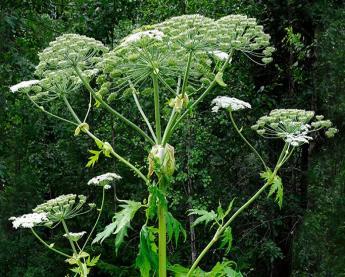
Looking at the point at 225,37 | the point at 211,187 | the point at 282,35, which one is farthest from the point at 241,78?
the point at 225,37

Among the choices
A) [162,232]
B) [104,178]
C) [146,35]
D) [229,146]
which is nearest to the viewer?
[146,35]

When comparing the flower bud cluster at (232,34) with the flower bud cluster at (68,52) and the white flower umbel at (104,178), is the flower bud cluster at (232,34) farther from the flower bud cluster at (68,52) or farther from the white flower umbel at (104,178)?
the white flower umbel at (104,178)

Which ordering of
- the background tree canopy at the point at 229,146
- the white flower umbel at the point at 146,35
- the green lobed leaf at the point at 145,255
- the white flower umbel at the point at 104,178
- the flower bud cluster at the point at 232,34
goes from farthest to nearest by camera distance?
the background tree canopy at the point at 229,146, the white flower umbel at the point at 104,178, the green lobed leaf at the point at 145,255, the flower bud cluster at the point at 232,34, the white flower umbel at the point at 146,35

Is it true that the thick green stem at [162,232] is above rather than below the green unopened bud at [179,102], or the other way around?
below

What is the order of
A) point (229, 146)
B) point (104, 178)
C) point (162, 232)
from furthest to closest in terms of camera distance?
point (229, 146), point (104, 178), point (162, 232)

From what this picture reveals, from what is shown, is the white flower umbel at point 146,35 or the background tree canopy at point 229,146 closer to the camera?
the white flower umbel at point 146,35

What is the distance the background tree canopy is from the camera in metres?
6.58

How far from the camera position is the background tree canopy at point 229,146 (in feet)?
21.6

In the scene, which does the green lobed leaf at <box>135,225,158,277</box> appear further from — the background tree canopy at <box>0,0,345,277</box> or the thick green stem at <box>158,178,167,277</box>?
the background tree canopy at <box>0,0,345,277</box>

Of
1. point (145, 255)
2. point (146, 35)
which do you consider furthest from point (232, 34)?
point (145, 255)

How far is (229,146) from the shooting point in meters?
7.15

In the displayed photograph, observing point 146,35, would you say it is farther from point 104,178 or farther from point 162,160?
point 104,178

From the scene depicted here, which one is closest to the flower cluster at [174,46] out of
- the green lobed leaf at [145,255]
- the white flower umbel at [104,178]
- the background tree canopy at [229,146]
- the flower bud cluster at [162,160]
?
the flower bud cluster at [162,160]

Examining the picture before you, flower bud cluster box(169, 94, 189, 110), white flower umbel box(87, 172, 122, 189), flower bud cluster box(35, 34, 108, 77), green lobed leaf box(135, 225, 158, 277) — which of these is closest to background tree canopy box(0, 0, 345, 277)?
white flower umbel box(87, 172, 122, 189)
